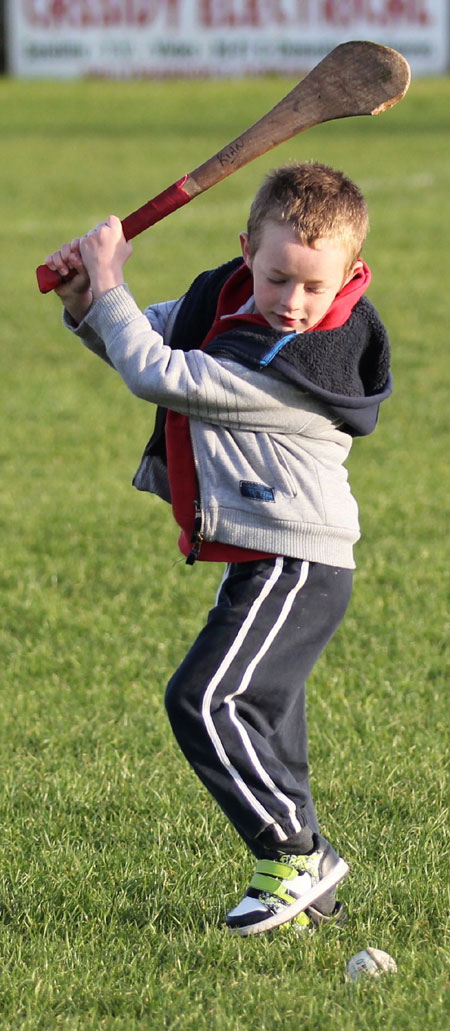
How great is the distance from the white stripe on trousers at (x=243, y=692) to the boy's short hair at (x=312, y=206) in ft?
2.18

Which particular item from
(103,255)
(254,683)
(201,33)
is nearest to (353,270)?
(103,255)

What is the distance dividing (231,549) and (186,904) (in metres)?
0.86

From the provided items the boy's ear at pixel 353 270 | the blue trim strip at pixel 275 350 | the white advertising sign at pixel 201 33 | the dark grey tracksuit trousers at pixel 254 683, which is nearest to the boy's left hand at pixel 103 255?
the blue trim strip at pixel 275 350

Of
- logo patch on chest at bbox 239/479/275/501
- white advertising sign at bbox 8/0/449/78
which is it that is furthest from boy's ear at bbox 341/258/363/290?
white advertising sign at bbox 8/0/449/78

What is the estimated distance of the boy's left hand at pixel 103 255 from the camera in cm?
295

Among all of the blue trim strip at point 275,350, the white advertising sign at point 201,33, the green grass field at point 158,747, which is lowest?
the green grass field at point 158,747

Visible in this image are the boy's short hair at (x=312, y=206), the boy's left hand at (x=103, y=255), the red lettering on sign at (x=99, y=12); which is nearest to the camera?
the boy's short hair at (x=312, y=206)

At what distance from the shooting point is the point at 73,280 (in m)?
3.04

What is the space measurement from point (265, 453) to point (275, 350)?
0.22 m

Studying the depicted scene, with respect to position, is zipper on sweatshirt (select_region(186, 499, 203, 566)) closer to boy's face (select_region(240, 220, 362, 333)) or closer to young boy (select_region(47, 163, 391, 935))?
young boy (select_region(47, 163, 391, 935))

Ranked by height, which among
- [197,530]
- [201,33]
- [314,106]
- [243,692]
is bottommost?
[243,692]

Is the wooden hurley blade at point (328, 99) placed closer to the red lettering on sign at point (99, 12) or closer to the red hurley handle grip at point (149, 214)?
the red hurley handle grip at point (149, 214)

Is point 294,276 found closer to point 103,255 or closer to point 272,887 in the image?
point 103,255

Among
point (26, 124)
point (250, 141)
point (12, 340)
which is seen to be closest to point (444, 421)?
point (12, 340)
